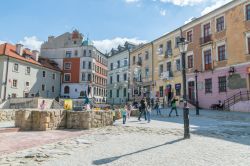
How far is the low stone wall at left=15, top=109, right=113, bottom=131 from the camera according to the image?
36.8 ft

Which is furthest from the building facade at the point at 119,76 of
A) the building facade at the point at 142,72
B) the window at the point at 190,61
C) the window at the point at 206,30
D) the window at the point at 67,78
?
the window at the point at 206,30

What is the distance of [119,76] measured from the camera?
4694 centimetres

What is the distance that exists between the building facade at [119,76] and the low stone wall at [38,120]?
3108 centimetres

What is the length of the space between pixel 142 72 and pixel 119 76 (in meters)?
8.58

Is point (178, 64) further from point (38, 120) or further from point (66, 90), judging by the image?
point (66, 90)

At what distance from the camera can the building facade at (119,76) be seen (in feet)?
146

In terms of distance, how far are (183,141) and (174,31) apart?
26095 mm

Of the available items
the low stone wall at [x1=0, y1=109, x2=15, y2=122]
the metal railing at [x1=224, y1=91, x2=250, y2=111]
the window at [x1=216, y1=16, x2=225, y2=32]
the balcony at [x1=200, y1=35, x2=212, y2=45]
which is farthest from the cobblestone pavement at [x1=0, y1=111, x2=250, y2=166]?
the balcony at [x1=200, y1=35, x2=212, y2=45]

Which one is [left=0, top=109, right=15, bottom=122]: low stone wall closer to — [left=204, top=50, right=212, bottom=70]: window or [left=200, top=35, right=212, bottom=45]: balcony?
[left=204, top=50, right=212, bottom=70]: window

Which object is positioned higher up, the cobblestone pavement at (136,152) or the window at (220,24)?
the window at (220,24)

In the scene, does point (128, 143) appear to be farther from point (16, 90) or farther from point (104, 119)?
point (16, 90)

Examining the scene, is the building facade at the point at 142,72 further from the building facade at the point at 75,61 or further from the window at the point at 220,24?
the building facade at the point at 75,61

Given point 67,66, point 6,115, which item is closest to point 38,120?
point 6,115

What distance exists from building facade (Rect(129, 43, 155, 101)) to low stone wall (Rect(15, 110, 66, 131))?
25.6 meters
